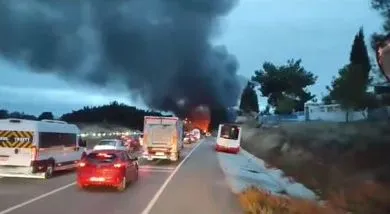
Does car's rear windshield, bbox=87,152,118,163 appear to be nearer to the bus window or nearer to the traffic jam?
the traffic jam

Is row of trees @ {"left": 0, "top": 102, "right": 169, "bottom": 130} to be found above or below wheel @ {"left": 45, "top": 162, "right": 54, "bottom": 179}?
above

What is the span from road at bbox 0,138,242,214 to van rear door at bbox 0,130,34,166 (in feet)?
2.69

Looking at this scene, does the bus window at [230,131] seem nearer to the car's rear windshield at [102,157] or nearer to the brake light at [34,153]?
the brake light at [34,153]

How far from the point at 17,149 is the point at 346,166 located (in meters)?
15.0

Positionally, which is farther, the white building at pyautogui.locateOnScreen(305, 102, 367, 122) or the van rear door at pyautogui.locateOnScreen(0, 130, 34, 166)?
the white building at pyautogui.locateOnScreen(305, 102, 367, 122)

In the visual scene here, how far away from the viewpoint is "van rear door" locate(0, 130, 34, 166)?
74.7ft

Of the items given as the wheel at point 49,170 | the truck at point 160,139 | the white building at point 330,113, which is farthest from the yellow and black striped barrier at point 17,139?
the white building at point 330,113

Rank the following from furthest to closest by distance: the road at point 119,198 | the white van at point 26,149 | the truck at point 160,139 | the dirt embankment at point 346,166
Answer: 1. the truck at point 160,139
2. the white van at point 26,149
3. the road at point 119,198
4. the dirt embankment at point 346,166

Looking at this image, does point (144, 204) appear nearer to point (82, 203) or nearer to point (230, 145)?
point (82, 203)

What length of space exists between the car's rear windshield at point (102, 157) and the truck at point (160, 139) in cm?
1943

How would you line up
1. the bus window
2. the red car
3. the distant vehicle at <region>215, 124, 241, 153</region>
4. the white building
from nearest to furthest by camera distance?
the red car → the white building → the bus window → the distant vehicle at <region>215, 124, 241, 153</region>

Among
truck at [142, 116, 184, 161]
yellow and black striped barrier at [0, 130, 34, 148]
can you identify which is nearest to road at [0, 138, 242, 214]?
yellow and black striped barrier at [0, 130, 34, 148]

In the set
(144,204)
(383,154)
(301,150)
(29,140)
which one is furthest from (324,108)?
(144,204)

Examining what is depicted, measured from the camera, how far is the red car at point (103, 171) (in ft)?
65.0
